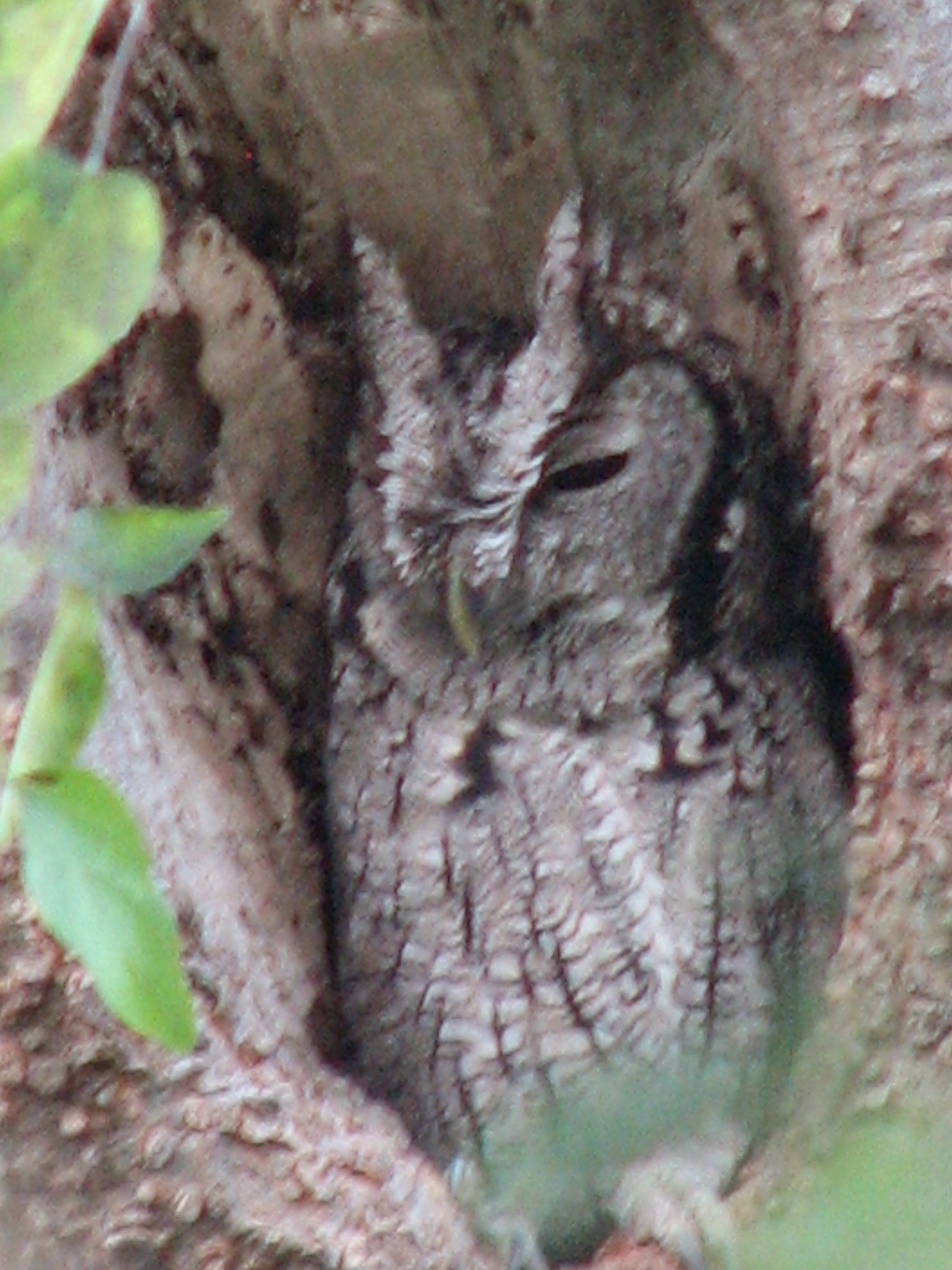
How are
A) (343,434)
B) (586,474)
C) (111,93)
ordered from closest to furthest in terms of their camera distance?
1. (111,93)
2. (586,474)
3. (343,434)

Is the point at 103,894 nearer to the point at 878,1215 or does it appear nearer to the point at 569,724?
the point at 878,1215

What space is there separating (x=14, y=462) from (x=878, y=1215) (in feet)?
1.09

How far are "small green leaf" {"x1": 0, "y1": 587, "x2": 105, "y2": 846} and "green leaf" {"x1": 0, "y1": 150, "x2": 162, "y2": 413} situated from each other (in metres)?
0.10

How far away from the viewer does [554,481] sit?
1522 mm

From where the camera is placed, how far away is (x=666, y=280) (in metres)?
1.57

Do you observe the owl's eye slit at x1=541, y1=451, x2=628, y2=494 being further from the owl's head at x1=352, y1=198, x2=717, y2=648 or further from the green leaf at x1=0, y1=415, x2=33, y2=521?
the green leaf at x1=0, y1=415, x2=33, y2=521

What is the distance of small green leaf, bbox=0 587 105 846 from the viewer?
60 cm

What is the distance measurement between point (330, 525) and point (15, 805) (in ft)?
3.52

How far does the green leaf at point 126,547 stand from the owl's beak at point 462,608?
0.91m

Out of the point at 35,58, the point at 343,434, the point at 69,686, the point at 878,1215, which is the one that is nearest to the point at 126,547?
the point at 69,686

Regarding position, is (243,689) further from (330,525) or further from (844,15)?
(844,15)

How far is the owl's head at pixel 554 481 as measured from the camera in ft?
4.94

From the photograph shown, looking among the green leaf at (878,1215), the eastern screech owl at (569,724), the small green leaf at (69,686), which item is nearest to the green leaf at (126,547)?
the small green leaf at (69,686)

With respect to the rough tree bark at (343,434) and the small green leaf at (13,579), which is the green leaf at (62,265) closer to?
the small green leaf at (13,579)
